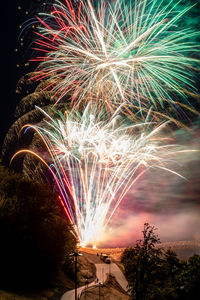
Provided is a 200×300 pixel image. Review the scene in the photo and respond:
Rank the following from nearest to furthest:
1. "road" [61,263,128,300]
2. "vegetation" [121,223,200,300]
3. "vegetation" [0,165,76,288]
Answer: "vegetation" [121,223,200,300] → "vegetation" [0,165,76,288] → "road" [61,263,128,300]

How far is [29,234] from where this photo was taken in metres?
23.9

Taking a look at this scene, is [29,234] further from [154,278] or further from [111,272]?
[111,272]

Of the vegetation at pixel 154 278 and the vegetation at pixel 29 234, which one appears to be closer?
the vegetation at pixel 154 278

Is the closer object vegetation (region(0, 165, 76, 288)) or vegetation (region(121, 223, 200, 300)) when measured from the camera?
vegetation (region(121, 223, 200, 300))

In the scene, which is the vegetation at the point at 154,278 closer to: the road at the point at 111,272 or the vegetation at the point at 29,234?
the vegetation at the point at 29,234

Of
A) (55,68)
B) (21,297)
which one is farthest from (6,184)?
(55,68)

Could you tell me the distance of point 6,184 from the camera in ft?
86.6

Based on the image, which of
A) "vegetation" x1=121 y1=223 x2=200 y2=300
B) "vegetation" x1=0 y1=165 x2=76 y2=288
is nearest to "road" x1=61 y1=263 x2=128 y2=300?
"vegetation" x1=0 y1=165 x2=76 y2=288

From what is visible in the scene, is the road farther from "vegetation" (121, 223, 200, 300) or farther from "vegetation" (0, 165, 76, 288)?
"vegetation" (121, 223, 200, 300)

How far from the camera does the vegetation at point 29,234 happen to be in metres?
22.5

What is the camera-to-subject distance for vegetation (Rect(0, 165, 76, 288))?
73.9ft

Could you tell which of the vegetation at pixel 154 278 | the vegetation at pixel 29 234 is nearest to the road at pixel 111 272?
the vegetation at pixel 29 234

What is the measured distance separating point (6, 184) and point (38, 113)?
383 inches

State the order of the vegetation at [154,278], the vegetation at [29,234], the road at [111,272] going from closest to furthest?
1. the vegetation at [154,278]
2. the vegetation at [29,234]
3. the road at [111,272]
